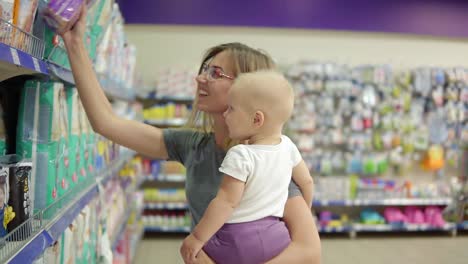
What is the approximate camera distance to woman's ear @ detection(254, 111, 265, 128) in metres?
1.41

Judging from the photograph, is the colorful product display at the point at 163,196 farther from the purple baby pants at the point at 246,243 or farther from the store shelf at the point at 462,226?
the purple baby pants at the point at 246,243

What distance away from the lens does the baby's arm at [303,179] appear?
165 cm

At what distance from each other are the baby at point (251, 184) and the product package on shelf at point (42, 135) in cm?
51

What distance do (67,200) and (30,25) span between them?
729 millimetres

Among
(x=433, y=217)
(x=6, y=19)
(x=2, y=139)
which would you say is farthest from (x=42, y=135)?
(x=433, y=217)

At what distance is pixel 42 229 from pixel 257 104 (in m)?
0.76

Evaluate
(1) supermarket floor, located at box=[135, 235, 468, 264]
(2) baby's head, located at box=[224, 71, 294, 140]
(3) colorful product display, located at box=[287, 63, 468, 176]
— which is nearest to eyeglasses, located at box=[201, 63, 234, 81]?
(2) baby's head, located at box=[224, 71, 294, 140]

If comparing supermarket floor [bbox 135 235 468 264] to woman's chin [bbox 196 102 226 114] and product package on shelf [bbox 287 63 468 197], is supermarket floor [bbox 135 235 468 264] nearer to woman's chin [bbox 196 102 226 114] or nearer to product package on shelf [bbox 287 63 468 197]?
product package on shelf [bbox 287 63 468 197]

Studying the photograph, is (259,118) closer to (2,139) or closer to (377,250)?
(2,139)

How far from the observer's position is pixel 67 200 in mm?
1776

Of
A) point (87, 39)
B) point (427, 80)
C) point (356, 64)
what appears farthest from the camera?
point (356, 64)

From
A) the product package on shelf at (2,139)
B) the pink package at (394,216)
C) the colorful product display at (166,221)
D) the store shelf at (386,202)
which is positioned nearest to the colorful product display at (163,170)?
the colorful product display at (166,221)

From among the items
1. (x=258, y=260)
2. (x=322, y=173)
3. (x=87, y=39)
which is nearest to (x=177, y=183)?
(x=322, y=173)

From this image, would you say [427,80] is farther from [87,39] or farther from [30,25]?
[30,25]
